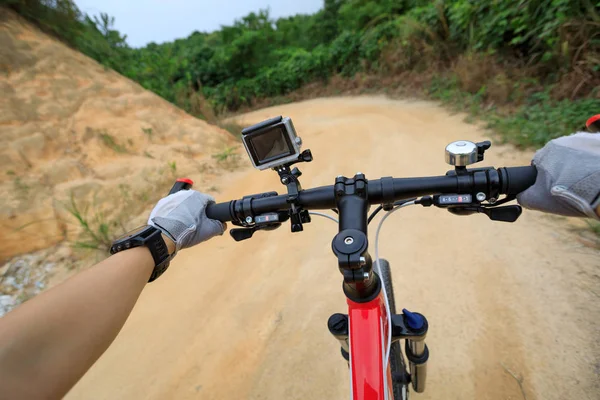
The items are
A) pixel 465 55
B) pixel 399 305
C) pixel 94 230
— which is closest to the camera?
pixel 399 305

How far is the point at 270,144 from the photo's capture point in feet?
3.90

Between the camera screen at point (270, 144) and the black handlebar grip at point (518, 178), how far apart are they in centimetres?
70

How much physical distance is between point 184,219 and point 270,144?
0.44 m

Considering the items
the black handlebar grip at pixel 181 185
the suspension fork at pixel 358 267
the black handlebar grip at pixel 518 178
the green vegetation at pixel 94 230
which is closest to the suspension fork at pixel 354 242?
the suspension fork at pixel 358 267

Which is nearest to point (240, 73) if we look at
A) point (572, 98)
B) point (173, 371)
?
point (572, 98)

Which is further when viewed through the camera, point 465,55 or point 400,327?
point 465,55

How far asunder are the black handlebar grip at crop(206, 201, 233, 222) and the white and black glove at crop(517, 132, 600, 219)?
1.01 metres

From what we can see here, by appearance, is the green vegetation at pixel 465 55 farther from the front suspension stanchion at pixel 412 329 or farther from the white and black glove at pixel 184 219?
the white and black glove at pixel 184 219

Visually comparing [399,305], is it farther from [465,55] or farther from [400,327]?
[465,55]

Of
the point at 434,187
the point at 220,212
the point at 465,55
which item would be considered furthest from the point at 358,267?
the point at 465,55

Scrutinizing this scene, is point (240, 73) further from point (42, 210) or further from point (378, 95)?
point (42, 210)

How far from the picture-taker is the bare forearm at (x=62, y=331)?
0.71 metres

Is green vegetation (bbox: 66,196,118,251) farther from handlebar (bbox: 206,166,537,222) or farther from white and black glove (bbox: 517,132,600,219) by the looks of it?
white and black glove (bbox: 517,132,600,219)

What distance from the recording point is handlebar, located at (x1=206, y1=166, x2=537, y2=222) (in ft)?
3.48
